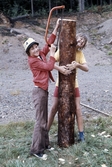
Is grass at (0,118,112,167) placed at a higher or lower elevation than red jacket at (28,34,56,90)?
lower

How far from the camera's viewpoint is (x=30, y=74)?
39.1 ft

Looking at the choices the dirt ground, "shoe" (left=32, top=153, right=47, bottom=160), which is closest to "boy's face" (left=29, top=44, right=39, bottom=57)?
"shoe" (left=32, top=153, right=47, bottom=160)

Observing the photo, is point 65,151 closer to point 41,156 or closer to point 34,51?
point 41,156

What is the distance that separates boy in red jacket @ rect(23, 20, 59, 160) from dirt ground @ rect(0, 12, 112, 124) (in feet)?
6.60

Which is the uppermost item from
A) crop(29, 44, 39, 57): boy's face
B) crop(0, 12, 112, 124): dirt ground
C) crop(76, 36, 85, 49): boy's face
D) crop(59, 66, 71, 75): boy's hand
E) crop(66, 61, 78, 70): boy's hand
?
crop(76, 36, 85, 49): boy's face

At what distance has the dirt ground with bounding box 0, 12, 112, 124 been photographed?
664 centimetres

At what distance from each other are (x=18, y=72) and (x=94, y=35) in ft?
27.5

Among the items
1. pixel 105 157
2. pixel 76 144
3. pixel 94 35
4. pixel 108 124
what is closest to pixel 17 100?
pixel 108 124

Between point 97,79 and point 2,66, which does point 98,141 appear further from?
point 2,66

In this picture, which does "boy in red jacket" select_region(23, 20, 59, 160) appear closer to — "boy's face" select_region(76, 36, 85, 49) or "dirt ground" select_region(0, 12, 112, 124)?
"boy's face" select_region(76, 36, 85, 49)

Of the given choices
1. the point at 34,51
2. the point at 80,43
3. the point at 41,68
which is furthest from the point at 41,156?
the point at 80,43

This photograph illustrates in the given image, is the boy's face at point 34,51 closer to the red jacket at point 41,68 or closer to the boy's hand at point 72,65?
the red jacket at point 41,68

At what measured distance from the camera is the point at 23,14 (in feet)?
76.8

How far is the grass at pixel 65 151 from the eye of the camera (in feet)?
11.9
